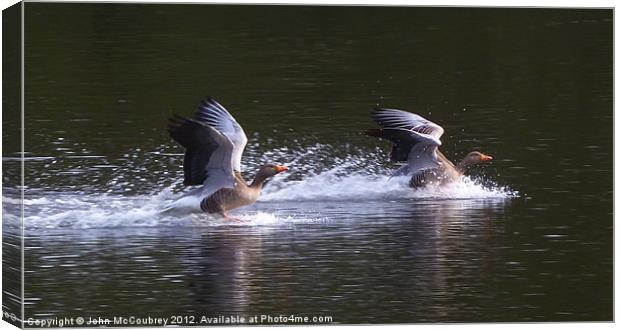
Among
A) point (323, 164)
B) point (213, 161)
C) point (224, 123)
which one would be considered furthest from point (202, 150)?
point (323, 164)

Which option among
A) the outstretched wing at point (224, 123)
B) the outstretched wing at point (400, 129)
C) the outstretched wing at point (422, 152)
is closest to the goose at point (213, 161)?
the outstretched wing at point (224, 123)

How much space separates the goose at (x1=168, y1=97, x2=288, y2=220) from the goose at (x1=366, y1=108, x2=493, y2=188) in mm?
721

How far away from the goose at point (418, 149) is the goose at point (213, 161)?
2.36ft

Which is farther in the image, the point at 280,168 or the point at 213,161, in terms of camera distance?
the point at 280,168

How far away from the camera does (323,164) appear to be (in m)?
10.2

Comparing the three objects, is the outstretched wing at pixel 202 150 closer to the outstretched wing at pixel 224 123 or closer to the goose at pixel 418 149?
the outstretched wing at pixel 224 123

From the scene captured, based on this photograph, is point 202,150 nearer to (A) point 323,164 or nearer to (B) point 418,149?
(A) point 323,164

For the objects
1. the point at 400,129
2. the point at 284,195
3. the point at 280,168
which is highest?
the point at 400,129

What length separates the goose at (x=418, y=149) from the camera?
10.2m

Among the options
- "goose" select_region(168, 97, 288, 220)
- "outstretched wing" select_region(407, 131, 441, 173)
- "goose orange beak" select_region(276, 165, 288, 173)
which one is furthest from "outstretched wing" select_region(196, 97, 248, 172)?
"outstretched wing" select_region(407, 131, 441, 173)

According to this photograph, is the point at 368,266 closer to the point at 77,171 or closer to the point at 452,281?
the point at 452,281

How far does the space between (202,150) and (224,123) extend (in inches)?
7.5

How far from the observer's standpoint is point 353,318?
9.86 m

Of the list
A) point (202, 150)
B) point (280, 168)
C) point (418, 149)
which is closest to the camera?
point (202, 150)
